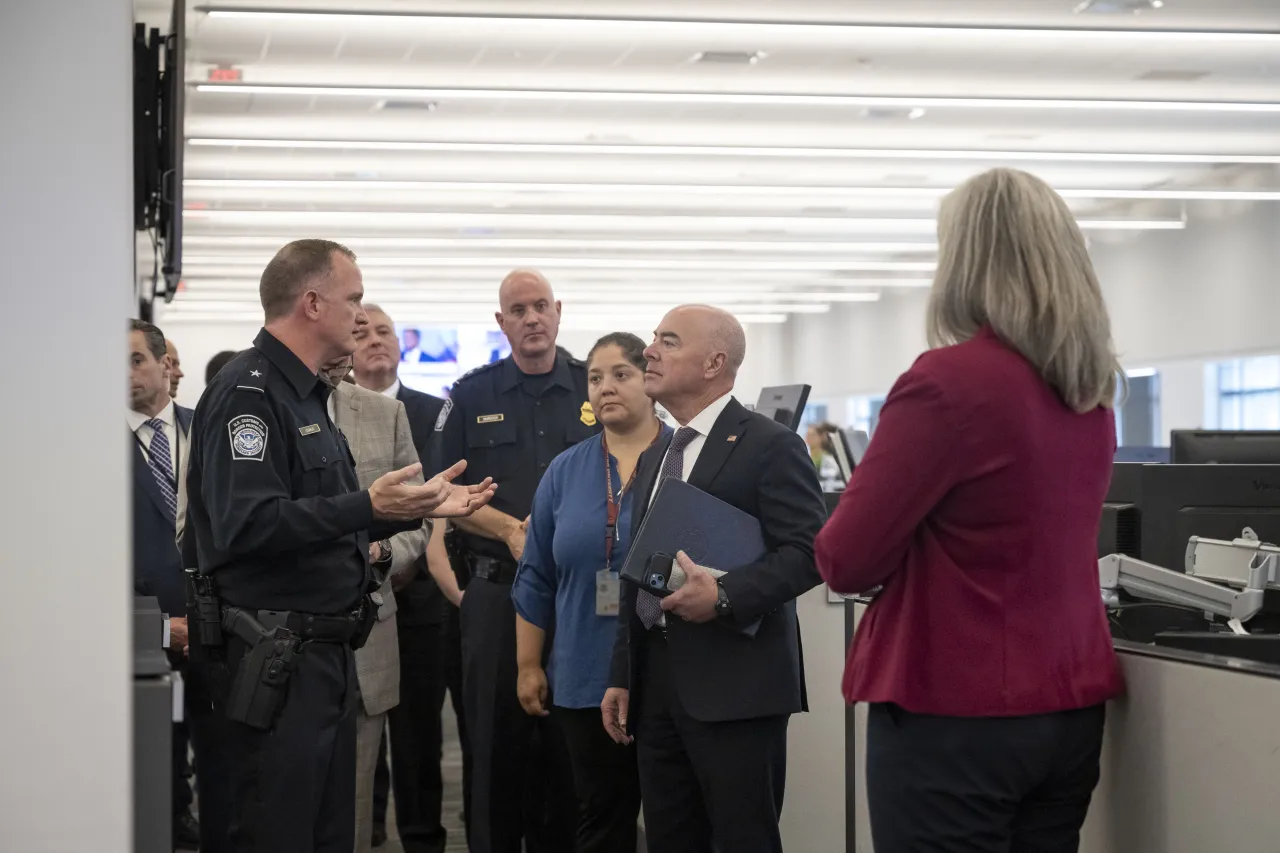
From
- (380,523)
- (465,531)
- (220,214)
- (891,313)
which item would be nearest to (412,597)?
(465,531)

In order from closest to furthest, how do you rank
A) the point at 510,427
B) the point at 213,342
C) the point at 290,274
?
the point at 290,274 → the point at 510,427 → the point at 213,342

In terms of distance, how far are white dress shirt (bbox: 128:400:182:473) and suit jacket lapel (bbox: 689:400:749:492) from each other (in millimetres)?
1825

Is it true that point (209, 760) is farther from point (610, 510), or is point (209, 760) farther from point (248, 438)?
point (610, 510)

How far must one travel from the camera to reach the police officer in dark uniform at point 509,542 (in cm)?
359

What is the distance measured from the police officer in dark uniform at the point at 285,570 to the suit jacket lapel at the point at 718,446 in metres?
0.44

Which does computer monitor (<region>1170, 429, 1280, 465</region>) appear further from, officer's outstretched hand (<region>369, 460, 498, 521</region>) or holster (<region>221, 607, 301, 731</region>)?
holster (<region>221, 607, 301, 731</region>)

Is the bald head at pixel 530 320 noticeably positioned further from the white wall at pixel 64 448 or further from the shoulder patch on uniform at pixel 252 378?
the white wall at pixel 64 448

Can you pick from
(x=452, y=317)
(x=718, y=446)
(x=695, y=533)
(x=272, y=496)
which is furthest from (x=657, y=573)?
(x=452, y=317)

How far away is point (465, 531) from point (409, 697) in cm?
94

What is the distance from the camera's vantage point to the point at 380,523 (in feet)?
8.39

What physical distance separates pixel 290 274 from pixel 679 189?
9992 millimetres

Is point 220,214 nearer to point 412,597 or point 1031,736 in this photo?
point 412,597

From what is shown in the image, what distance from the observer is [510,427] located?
12.5ft

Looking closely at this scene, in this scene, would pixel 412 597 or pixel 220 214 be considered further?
pixel 220 214
